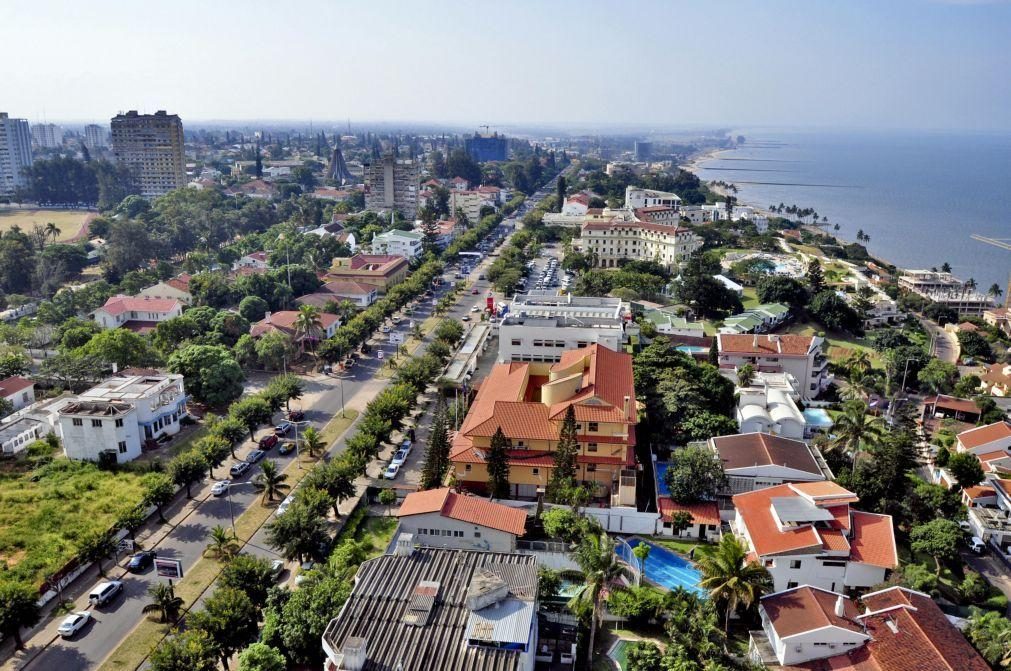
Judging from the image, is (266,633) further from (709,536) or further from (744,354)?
(744,354)

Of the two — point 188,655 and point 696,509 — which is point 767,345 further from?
point 188,655

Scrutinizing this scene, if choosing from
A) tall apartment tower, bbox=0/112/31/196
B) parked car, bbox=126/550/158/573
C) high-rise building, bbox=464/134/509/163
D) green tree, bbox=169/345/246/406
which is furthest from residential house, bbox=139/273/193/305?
high-rise building, bbox=464/134/509/163

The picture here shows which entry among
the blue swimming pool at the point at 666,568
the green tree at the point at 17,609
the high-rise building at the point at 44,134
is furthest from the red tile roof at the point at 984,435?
the high-rise building at the point at 44,134

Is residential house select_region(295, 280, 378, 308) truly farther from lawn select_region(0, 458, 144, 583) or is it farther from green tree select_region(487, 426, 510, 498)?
green tree select_region(487, 426, 510, 498)

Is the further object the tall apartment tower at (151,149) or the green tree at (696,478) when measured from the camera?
the tall apartment tower at (151,149)

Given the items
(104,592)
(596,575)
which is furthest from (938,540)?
(104,592)

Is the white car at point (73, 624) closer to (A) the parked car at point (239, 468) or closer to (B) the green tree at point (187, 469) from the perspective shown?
(B) the green tree at point (187, 469)

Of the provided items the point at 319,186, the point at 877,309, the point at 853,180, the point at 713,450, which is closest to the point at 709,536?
the point at 713,450

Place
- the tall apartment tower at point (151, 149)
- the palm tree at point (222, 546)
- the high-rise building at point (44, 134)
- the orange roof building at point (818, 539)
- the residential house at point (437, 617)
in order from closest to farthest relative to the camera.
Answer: the residential house at point (437, 617), the orange roof building at point (818, 539), the palm tree at point (222, 546), the tall apartment tower at point (151, 149), the high-rise building at point (44, 134)
